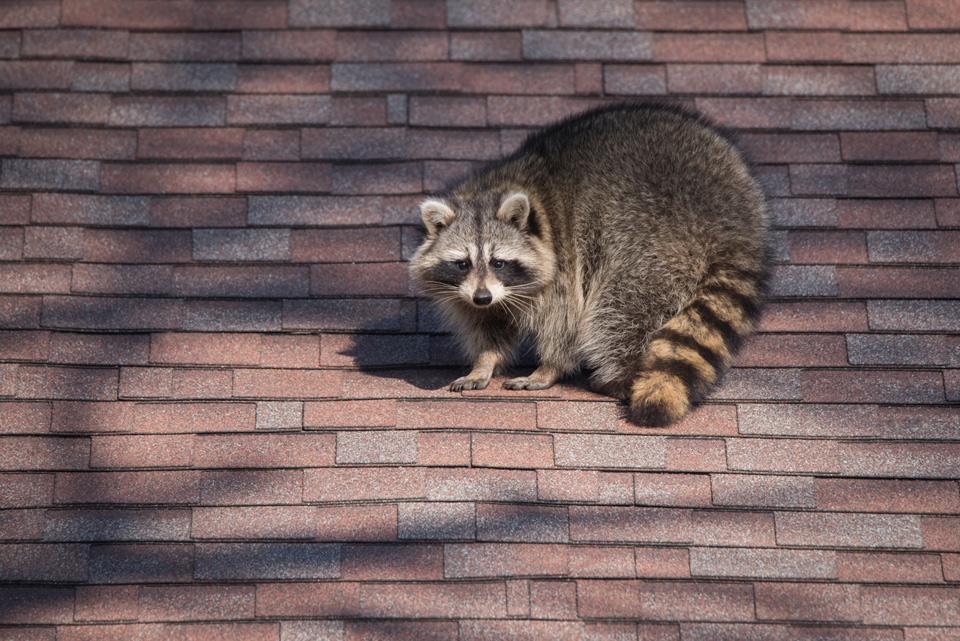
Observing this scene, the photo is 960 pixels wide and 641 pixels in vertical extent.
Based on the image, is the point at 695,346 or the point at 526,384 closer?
the point at 695,346

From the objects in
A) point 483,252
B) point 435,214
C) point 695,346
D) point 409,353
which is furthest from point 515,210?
point 695,346

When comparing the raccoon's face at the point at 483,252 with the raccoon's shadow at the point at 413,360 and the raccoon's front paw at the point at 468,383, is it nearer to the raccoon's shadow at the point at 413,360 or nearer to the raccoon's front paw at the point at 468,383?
the raccoon's shadow at the point at 413,360

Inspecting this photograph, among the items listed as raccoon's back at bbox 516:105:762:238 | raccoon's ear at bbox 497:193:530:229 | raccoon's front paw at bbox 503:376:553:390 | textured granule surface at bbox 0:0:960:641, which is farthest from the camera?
raccoon's ear at bbox 497:193:530:229

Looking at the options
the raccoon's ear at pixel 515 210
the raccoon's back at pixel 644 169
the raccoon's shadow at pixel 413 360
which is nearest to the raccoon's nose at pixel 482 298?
the raccoon's shadow at pixel 413 360

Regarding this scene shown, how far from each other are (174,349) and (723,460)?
2.02m

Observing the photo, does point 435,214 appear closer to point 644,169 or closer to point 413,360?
point 413,360

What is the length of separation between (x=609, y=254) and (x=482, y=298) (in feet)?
1.81

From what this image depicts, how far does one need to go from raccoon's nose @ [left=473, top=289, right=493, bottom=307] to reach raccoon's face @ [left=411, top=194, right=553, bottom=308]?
5.2 inches

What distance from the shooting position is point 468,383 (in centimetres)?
338

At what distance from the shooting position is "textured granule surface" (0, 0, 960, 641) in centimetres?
285

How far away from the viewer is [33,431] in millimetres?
3223

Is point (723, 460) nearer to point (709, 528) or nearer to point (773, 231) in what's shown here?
point (709, 528)

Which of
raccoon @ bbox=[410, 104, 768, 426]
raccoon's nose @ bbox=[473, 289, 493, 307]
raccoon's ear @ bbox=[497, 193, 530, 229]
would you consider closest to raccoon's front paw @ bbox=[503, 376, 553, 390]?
raccoon @ bbox=[410, 104, 768, 426]

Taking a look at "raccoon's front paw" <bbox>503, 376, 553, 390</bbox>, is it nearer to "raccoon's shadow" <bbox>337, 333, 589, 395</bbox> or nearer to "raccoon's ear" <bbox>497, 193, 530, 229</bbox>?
"raccoon's shadow" <bbox>337, 333, 589, 395</bbox>
